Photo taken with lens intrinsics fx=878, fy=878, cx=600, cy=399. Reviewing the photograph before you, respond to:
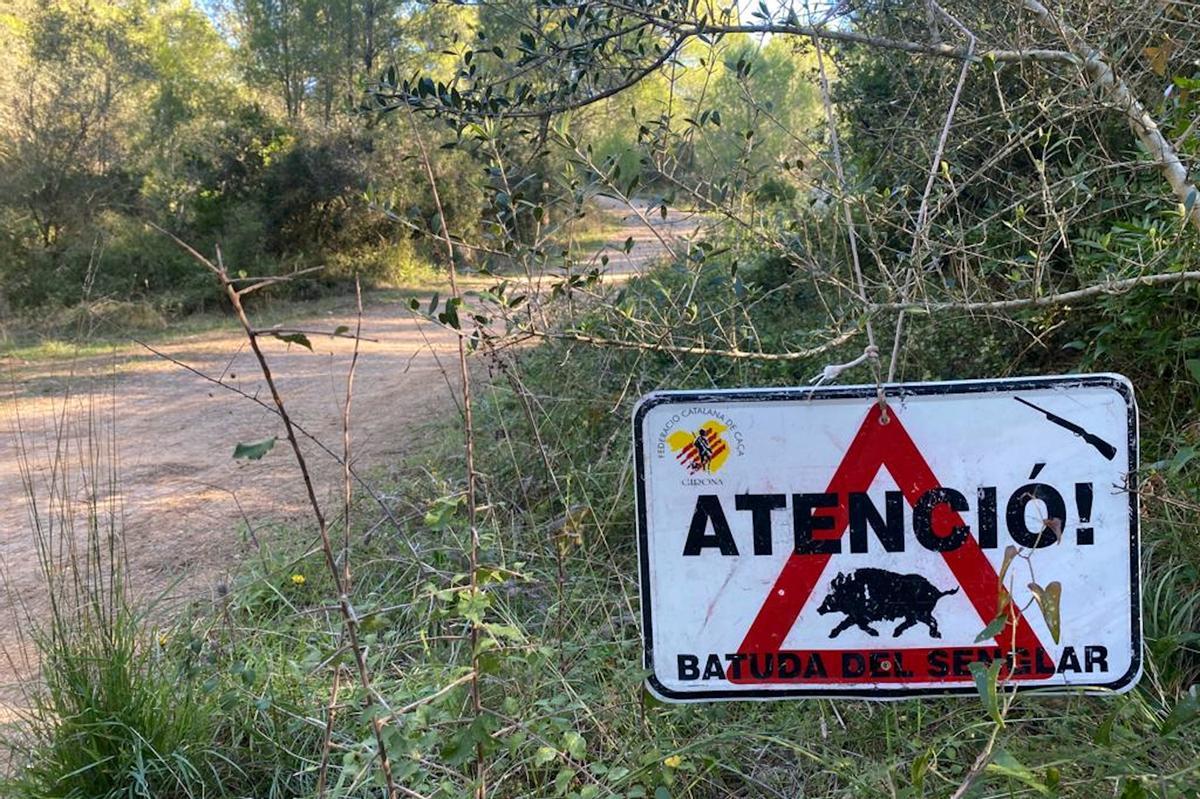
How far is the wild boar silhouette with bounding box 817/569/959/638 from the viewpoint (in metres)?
1.37

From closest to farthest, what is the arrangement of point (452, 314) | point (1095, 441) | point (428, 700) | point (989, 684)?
point (989, 684) < point (1095, 441) < point (428, 700) < point (452, 314)

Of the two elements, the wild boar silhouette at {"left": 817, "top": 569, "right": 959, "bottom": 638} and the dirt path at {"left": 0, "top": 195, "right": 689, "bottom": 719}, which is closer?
the wild boar silhouette at {"left": 817, "top": 569, "right": 959, "bottom": 638}

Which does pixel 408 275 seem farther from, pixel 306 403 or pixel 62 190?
pixel 306 403

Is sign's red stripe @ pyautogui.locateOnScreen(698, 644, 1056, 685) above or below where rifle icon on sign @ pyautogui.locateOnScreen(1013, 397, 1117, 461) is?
below

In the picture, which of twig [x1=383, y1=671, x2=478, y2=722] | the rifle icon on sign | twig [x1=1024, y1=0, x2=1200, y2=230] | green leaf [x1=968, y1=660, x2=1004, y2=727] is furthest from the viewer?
twig [x1=1024, y1=0, x2=1200, y2=230]

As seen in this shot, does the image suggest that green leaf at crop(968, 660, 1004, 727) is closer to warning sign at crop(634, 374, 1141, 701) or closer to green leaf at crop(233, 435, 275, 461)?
warning sign at crop(634, 374, 1141, 701)

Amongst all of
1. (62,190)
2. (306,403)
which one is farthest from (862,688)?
(62,190)

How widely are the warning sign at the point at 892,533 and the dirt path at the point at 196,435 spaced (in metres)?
1.07

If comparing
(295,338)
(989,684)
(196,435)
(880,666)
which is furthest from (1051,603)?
(196,435)

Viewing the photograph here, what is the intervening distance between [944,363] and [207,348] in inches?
425

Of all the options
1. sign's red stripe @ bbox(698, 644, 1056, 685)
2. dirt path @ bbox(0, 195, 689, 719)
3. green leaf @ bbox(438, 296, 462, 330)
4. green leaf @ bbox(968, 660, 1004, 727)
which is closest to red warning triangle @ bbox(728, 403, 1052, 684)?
sign's red stripe @ bbox(698, 644, 1056, 685)

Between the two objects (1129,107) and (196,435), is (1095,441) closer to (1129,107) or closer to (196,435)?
(1129,107)

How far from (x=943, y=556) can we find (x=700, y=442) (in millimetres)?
413

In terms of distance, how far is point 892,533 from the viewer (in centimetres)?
136
